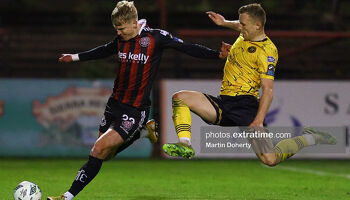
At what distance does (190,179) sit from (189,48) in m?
2.99

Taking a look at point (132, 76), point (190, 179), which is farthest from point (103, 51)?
point (190, 179)

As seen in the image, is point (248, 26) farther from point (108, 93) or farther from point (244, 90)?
point (108, 93)

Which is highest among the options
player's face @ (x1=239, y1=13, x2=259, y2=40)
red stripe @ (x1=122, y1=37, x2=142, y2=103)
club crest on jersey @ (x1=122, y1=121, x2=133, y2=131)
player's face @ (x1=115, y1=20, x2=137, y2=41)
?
player's face @ (x1=239, y1=13, x2=259, y2=40)

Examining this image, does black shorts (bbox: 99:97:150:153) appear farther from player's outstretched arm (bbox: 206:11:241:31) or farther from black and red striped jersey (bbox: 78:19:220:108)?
player's outstretched arm (bbox: 206:11:241:31)

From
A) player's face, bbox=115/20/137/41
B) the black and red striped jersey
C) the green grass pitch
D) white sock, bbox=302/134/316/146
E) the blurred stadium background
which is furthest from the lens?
the blurred stadium background

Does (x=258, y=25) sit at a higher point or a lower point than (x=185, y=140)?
higher

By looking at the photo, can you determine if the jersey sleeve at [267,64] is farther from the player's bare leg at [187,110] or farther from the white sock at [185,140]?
the white sock at [185,140]

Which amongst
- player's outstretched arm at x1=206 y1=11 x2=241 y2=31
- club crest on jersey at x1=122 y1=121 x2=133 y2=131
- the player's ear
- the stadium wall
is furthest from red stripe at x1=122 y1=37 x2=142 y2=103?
the stadium wall

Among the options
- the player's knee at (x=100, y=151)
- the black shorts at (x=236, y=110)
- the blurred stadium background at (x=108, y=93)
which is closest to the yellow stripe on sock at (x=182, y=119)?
the black shorts at (x=236, y=110)

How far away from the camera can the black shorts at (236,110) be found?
7312mm

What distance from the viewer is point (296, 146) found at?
766cm

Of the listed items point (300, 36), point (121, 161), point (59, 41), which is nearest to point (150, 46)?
point (121, 161)

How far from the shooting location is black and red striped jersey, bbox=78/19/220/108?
7.23 meters

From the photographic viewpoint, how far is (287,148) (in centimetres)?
762
